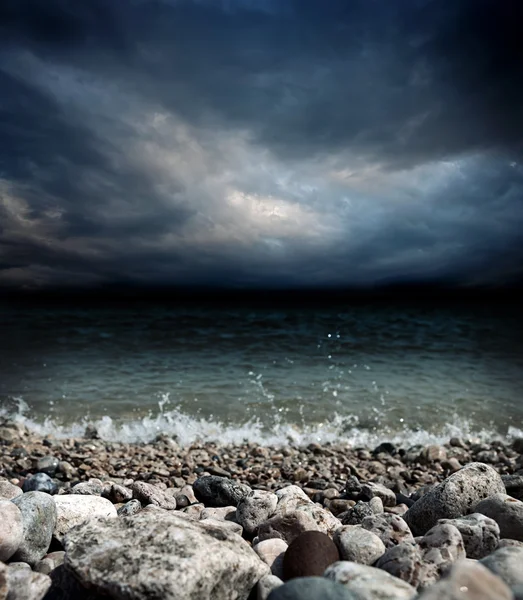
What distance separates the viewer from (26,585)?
200 cm

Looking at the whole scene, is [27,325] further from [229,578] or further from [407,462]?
[229,578]

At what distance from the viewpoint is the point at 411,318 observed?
74.9ft

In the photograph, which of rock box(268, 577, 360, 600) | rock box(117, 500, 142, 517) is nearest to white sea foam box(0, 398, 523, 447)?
rock box(117, 500, 142, 517)

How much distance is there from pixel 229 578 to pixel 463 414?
841cm

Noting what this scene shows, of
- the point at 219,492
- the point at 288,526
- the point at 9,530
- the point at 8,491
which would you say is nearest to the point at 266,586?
the point at 288,526

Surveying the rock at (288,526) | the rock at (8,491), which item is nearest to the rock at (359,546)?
the rock at (288,526)

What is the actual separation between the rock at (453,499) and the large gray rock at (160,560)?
1614mm

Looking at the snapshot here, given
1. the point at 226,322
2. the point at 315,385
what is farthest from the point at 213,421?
the point at 226,322

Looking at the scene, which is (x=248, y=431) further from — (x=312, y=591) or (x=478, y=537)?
(x=312, y=591)

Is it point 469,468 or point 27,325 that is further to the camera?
point 27,325

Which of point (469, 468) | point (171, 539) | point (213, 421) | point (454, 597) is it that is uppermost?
point (454, 597)

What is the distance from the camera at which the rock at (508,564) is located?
6.01 feet

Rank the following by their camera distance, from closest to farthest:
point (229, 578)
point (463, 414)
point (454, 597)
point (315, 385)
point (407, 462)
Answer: point (454, 597) → point (229, 578) → point (407, 462) → point (463, 414) → point (315, 385)

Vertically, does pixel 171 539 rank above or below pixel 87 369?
above
